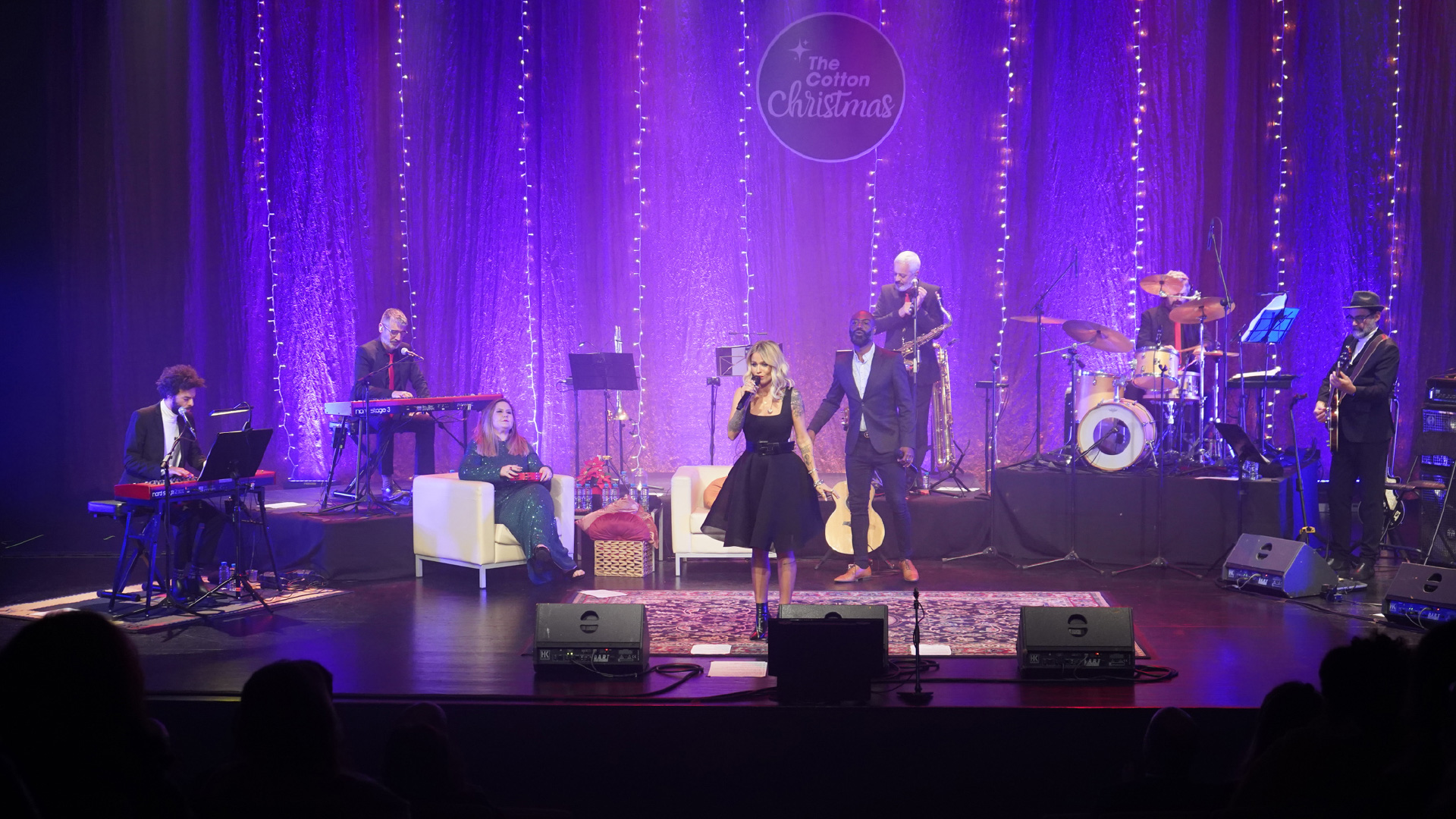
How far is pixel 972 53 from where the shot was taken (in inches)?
404

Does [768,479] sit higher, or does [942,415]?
[942,415]

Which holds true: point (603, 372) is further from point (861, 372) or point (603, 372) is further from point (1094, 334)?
point (1094, 334)

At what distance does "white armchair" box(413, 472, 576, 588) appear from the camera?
761cm

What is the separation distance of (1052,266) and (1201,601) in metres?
4.27

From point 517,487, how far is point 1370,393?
5976 millimetres

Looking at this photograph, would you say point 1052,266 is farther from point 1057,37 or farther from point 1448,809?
point 1448,809

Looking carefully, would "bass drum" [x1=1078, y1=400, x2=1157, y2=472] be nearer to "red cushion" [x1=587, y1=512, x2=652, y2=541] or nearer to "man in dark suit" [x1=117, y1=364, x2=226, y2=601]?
"red cushion" [x1=587, y1=512, x2=652, y2=541]

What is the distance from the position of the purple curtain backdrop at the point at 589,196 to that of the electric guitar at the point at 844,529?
204 cm

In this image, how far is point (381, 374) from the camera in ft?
30.0

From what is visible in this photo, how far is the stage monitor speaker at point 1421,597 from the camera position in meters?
5.90

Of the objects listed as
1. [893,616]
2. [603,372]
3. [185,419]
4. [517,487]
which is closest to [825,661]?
[893,616]

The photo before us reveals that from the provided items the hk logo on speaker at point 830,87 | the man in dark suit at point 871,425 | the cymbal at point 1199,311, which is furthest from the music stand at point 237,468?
the cymbal at point 1199,311

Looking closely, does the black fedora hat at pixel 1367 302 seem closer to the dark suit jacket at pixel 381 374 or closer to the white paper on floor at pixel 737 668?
the white paper on floor at pixel 737 668

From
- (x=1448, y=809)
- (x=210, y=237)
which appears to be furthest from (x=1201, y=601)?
(x=210, y=237)
